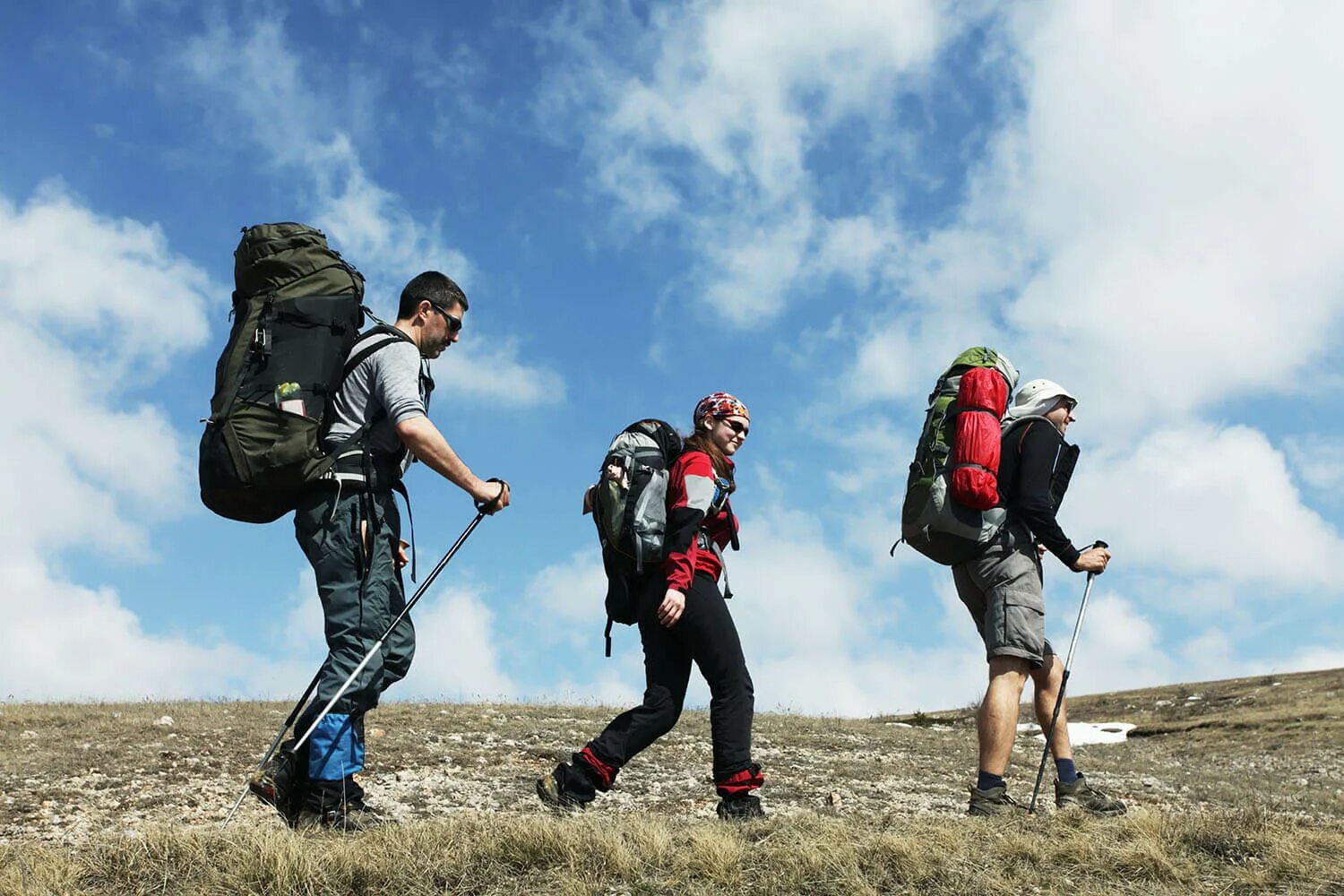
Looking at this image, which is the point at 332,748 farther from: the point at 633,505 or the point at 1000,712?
the point at 1000,712

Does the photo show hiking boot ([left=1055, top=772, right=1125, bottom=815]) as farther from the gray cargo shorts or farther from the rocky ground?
the rocky ground

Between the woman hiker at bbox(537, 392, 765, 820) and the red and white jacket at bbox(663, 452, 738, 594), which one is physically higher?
the red and white jacket at bbox(663, 452, 738, 594)

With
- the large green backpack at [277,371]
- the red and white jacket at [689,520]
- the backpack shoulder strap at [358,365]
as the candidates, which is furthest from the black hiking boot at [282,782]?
the red and white jacket at [689,520]

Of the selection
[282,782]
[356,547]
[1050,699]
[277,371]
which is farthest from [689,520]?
[1050,699]

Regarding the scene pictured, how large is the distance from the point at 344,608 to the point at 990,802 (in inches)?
151

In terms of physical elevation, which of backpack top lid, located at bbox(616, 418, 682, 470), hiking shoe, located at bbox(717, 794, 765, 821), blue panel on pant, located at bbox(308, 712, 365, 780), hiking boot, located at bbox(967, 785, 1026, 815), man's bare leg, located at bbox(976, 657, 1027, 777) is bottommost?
hiking shoe, located at bbox(717, 794, 765, 821)

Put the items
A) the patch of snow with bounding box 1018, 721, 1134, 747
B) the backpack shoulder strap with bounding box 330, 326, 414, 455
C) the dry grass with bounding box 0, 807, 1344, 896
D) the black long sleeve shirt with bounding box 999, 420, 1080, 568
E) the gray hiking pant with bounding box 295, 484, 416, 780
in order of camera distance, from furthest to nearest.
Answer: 1. the patch of snow with bounding box 1018, 721, 1134, 747
2. the black long sleeve shirt with bounding box 999, 420, 1080, 568
3. the backpack shoulder strap with bounding box 330, 326, 414, 455
4. the gray hiking pant with bounding box 295, 484, 416, 780
5. the dry grass with bounding box 0, 807, 1344, 896

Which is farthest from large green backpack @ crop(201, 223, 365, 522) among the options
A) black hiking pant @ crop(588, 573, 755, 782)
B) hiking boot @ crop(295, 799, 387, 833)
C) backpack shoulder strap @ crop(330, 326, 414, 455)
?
black hiking pant @ crop(588, 573, 755, 782)

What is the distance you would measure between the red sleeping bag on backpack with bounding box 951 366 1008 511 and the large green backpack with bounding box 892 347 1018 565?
10 cm

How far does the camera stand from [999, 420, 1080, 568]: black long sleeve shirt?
252 inches

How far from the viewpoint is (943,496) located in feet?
21.0

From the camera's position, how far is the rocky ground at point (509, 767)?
26.6 feet

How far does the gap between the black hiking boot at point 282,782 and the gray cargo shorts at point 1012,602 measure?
3.99m

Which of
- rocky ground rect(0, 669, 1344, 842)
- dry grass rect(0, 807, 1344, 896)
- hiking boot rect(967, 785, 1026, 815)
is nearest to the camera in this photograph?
dry grass rect(0, 807, 1344, 896)
